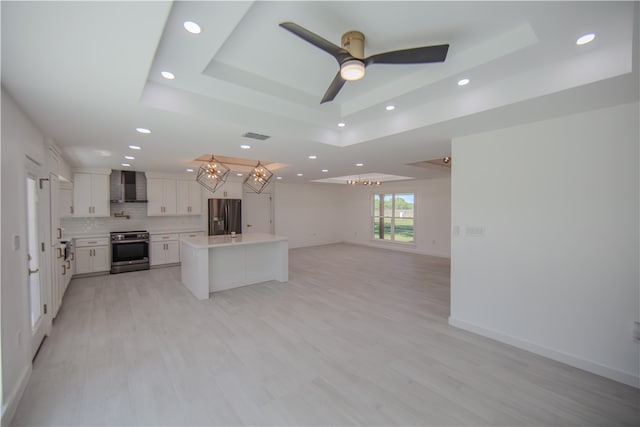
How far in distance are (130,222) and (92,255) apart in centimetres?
111

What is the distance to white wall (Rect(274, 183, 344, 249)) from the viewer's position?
9875 millimetres

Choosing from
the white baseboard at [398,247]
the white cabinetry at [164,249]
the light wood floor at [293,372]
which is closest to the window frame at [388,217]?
the white baseboard at [398,247]

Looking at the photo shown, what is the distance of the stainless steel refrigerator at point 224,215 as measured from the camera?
775 cm

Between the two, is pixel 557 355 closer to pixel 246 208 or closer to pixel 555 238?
pixel 555 238

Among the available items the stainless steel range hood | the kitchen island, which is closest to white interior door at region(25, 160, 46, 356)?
the kitchen island

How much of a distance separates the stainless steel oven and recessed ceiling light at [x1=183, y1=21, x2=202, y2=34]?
6.06 metres

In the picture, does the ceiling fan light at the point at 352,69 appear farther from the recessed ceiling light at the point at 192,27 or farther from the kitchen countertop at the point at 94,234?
the kitchen countertop at the point at 94,234

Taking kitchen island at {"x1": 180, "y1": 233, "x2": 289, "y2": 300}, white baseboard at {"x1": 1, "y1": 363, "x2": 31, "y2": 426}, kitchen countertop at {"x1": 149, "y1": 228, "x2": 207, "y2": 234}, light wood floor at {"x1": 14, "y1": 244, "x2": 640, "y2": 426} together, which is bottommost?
light wood floor at {"x1": 14, "y1": 244, "x2": 640, "y2": 426}

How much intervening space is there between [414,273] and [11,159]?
6.52 m

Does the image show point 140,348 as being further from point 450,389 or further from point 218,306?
point 450,389

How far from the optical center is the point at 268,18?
180cm

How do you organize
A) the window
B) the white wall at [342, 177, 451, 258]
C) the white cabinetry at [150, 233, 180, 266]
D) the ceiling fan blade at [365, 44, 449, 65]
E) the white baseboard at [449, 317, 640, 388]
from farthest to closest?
the window → the white wall at [342, 177, 451, 258] → the white cabinetry at [150, 233, 180, 266] → the white baseboard at [449, 317, 640, 388] → the ceiling fan blade at [365, 44, 449, 65]

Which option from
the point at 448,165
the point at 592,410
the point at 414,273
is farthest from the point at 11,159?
the point at 448,165

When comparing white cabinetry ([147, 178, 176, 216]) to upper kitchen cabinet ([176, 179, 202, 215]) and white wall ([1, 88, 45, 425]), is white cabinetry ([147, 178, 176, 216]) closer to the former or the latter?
upper kitchen cabinet ([176, 179, 202, 215])
